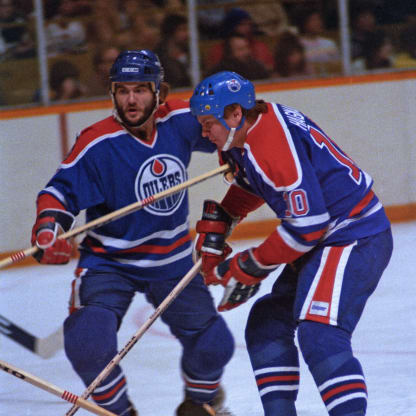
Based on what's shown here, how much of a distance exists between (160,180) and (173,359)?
100 centimetres

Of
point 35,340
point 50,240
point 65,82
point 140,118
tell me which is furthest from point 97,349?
point 65,82

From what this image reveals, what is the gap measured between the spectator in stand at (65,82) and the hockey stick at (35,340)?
1993 mm

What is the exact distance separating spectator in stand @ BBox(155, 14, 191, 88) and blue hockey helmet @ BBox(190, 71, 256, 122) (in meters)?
3.17

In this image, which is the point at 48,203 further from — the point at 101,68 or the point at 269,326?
the point at 101,68

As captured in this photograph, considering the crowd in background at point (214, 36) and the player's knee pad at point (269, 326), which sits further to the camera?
the crowd in background at point (214, 36)

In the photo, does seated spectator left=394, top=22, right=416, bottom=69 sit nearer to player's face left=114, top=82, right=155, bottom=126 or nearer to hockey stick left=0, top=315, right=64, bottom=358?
hockey stick left=0, top=315, right=64, bottom=358

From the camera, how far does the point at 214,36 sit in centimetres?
551

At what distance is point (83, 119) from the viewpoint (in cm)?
527

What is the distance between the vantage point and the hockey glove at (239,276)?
2.35 meters

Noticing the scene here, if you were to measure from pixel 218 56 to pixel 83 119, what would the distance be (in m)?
0.92

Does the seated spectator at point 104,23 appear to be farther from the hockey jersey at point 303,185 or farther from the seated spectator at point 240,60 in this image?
the hockey jersey at point 303,185

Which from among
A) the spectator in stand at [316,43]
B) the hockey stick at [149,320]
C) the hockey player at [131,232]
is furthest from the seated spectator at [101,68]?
the hockey stick at [149,320]

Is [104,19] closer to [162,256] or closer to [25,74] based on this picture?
[25,74]

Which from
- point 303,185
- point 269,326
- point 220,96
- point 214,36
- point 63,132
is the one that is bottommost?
point 269,326
